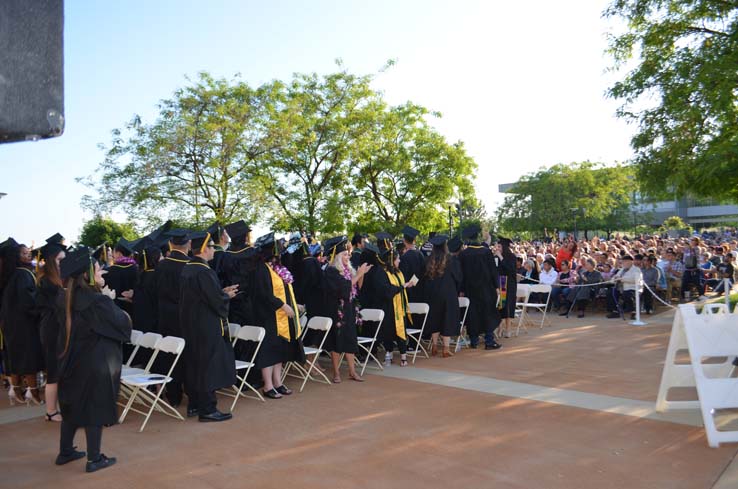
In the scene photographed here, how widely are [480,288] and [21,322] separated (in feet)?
23.1

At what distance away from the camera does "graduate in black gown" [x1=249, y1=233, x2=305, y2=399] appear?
719 cm

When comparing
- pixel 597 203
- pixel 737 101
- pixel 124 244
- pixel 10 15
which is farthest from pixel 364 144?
pixel 597 203

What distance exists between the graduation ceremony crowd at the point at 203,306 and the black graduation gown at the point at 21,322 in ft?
0.04

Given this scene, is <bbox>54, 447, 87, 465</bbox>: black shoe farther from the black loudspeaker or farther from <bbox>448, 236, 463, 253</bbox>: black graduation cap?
<bbox>448, 236, 463, 253</bbox>: black graduation cap

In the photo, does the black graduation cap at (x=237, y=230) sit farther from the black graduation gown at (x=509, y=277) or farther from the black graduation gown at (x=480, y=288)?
the black graduation gown at (x=509, y=277)

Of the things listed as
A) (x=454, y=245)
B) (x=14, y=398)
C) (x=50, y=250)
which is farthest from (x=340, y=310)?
(x=14, y=398)

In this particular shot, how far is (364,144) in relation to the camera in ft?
85.1

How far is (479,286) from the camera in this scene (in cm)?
1056

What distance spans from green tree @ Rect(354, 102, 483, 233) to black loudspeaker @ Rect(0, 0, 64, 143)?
25.4m

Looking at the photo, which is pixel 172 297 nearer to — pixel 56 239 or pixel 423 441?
pixel 56 239

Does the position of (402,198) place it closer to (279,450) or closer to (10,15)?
(279,450)

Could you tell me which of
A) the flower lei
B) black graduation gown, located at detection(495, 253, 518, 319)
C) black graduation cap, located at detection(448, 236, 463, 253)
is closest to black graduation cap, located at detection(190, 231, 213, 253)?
the flower lei

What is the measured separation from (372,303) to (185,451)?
4630 millimetres

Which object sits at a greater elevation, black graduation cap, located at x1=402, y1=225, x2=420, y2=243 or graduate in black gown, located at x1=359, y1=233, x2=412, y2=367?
black graduation cap, located at x1=402, y1=225, x2=420, y2=243
